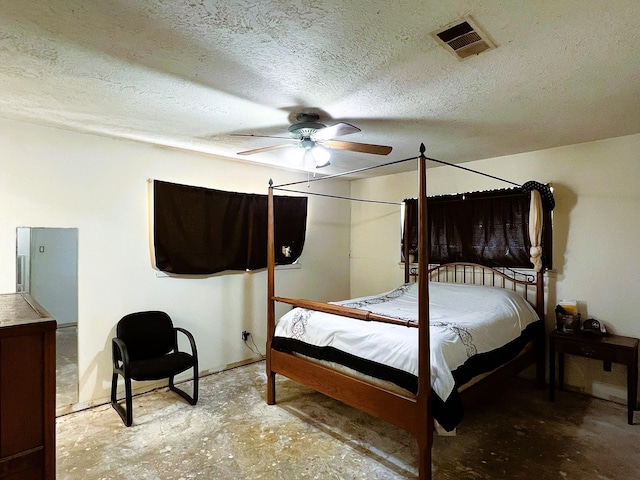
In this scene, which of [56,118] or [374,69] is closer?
[374,69]

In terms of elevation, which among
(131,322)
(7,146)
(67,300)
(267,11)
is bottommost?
(131,322)

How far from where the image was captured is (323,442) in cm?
256

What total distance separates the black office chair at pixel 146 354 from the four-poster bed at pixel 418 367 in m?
0.78

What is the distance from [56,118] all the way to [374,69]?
2.49 meters

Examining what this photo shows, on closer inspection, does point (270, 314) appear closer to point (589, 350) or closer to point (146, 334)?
point (146, 334)

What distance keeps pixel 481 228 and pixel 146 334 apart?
3.72 meters

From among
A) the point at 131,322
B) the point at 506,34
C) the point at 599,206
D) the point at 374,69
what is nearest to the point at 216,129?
the point at 374,69

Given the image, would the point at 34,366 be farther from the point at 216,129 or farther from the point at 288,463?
the point at 216,129

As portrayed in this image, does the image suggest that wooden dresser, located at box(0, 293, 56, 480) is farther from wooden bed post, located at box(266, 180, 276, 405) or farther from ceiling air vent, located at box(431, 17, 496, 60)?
wooden bed post, located at box(266, 180, 276, 405)

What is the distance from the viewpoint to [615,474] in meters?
2.22

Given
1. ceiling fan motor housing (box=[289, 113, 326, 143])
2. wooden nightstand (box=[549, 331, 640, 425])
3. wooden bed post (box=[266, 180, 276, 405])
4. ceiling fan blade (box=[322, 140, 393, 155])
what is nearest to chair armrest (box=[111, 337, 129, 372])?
wooden bed post (box=[266, 180, 276, 405])

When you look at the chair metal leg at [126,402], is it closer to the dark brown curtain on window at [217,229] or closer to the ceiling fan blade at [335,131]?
the dark brown curtain on window at [217,229]

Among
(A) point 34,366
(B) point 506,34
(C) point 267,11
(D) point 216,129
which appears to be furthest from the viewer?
(D) point 216,129

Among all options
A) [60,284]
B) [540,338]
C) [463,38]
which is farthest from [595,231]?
[60,284]
